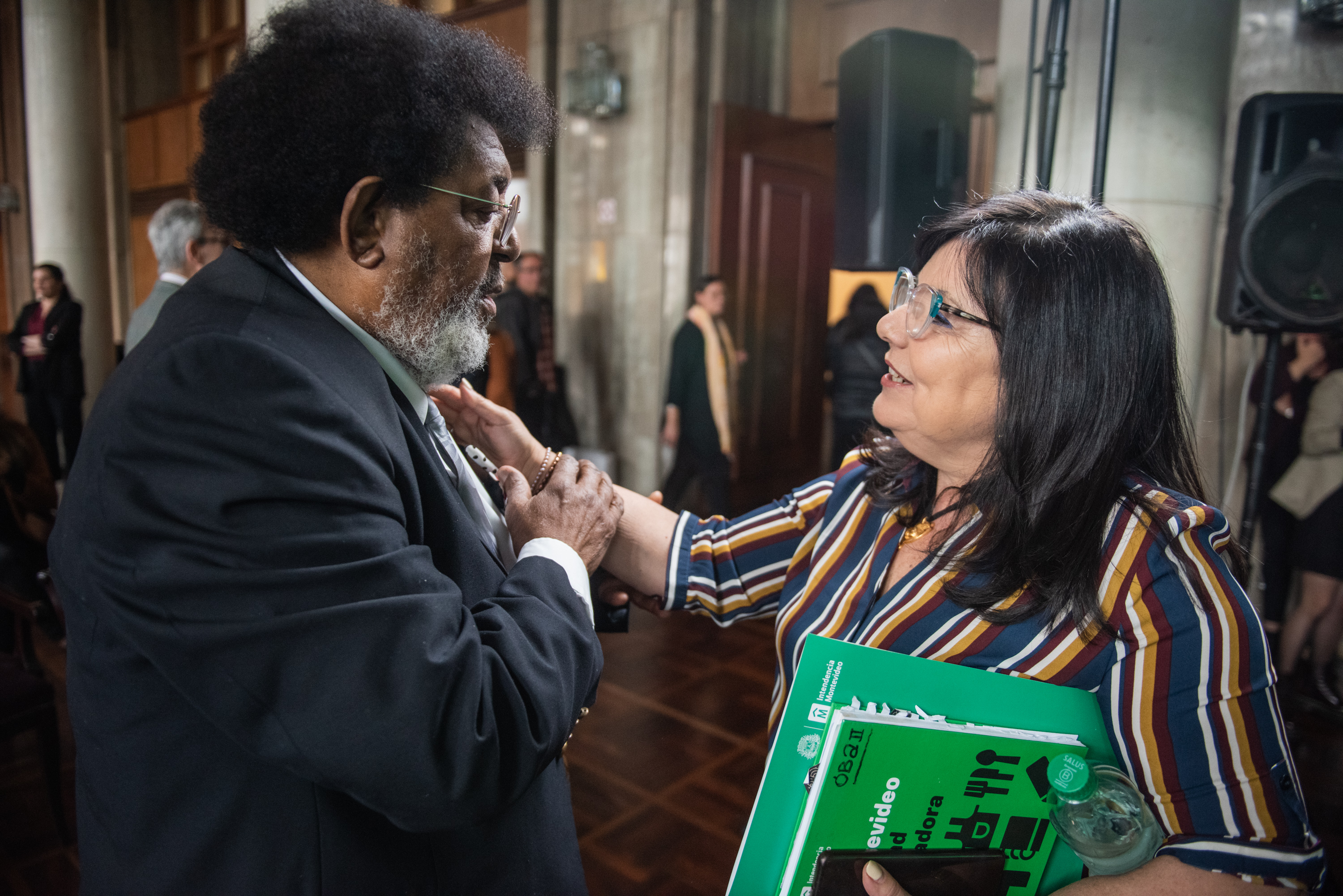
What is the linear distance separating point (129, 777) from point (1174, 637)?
3.68 ft

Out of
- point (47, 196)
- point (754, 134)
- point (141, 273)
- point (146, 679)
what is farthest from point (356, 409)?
point (141, 273)

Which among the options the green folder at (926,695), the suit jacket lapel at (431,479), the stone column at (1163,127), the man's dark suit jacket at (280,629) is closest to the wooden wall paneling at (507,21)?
the stone column at (1163,127)

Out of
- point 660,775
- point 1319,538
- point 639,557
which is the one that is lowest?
point 660,775

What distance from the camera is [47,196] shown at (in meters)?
7.71

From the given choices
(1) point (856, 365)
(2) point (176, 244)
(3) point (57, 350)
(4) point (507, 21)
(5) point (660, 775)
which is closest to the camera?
(5) point (660, 775)

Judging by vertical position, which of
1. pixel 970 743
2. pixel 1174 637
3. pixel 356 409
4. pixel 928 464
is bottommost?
pixel 970 743

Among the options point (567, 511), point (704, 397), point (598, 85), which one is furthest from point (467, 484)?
point (598, 85)

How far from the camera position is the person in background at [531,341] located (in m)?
5.36

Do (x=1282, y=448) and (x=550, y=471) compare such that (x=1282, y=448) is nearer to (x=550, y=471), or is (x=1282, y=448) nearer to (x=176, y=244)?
(x=550, y=471)

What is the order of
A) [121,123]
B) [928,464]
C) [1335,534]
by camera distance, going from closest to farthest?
[928,464], [1335,534], [121,123]

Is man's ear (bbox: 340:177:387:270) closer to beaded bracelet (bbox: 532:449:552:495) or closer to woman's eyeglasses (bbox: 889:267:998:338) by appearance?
beaded bracelet (bbox: 532:449:552:495)

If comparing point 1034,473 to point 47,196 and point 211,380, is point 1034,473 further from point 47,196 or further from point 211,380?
point 47,196

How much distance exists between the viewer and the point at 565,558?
1055 mm

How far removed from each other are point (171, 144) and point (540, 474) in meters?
10.5
